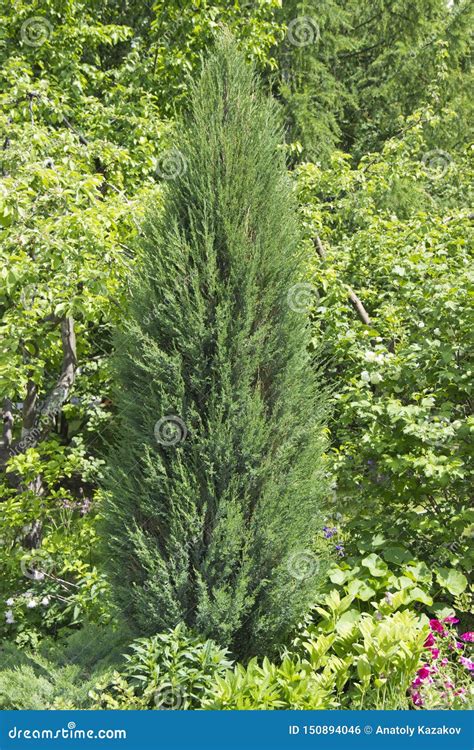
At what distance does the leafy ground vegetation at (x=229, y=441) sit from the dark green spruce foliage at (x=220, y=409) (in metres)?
0.01

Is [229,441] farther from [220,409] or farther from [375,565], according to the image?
[375,565]

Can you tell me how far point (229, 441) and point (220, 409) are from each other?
163 mm

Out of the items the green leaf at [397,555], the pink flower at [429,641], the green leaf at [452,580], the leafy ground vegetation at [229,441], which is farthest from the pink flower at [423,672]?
the green leaf at [397,555]

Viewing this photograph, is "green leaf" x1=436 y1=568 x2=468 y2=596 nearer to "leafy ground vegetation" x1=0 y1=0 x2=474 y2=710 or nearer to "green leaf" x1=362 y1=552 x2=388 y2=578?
"leafy ground vegetation" x1=0 y1=0 x2=474 y2=710

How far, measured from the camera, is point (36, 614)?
5051 mm

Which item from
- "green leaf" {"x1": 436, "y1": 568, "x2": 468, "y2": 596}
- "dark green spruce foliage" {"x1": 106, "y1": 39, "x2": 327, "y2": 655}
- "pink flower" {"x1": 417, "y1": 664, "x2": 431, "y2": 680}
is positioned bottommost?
"pink flower" {"x1": 417, "y1": 664, "x2": 431, "y2": 680}

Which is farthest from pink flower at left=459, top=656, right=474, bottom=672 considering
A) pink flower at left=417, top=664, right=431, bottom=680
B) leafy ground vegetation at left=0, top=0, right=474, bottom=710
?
pink flower at left=417, top=664, right=431, bottom=680

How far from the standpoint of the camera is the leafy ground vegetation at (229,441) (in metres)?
3.46

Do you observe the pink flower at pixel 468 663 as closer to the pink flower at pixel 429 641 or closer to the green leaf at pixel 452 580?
the pink flower at pixel 429 641

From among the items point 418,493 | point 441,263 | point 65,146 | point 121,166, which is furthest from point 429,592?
point 121,166

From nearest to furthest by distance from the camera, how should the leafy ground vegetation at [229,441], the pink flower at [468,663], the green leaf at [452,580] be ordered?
1. the leafy ground vegetation at [229,441]
2. the pink flower at [468,663]
3. the green leaf at [452,580]

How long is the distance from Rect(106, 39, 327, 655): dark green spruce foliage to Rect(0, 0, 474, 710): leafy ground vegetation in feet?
0.05

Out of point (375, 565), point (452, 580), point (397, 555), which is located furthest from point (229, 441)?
point (452, 580)

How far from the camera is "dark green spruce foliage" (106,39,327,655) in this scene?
3479 mm
